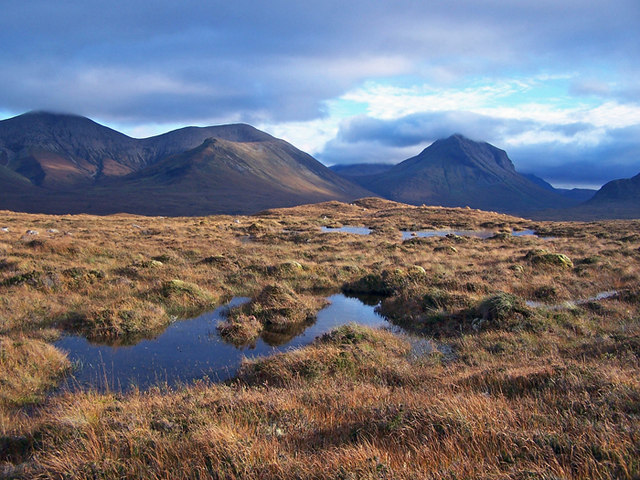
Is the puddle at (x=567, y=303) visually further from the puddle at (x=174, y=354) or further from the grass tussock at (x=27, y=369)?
the grass tussock at (x=27, y=369)

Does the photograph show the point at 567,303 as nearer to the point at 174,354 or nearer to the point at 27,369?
the point at 174,354

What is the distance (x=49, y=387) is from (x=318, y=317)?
9.18 m

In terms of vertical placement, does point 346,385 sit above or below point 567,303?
below

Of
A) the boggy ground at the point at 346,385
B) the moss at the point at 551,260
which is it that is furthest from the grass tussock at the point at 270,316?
the moss at the point at 551,260

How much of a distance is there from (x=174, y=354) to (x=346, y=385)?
6.16 m

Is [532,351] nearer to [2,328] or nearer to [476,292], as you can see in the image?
[476,292]

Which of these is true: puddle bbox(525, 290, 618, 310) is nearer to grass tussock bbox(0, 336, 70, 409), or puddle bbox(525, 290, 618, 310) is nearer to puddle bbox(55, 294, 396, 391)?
puddle bbox(55, 294, 396, 391)

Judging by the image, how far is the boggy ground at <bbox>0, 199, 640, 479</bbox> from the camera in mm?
4691

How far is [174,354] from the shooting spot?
11906mm

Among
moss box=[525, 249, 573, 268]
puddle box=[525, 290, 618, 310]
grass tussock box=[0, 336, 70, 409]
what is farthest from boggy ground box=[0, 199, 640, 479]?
moss box=[525, 249, 573, 268]

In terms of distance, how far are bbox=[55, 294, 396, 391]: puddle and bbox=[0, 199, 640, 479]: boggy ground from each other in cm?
66

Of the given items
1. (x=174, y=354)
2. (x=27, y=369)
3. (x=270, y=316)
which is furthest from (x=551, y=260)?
(x=27, y=369)

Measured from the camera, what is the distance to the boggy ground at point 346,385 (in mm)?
4691

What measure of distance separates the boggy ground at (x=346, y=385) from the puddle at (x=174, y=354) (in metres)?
0.66
